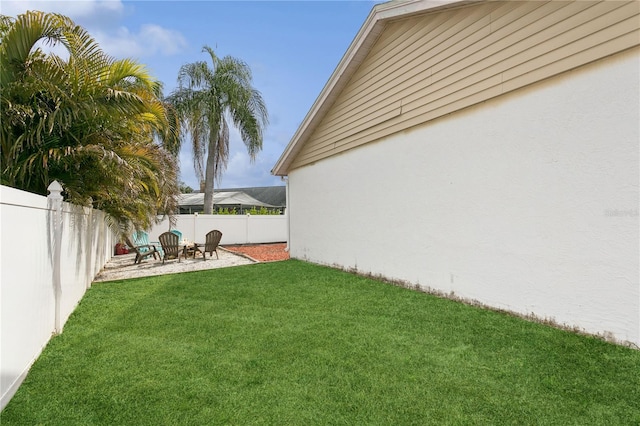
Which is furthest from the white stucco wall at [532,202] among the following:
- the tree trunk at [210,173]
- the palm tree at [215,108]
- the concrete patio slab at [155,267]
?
the tree trunk at [210,173]

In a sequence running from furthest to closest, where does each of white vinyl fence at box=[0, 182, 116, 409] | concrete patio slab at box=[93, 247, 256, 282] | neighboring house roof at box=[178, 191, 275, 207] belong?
neighboring house roof at box=[178, 191, 275, 207] → concrete patio slab at box=[93, 247, 256, 282] → white vinyl fence at box=[0, 182, 116, 409]

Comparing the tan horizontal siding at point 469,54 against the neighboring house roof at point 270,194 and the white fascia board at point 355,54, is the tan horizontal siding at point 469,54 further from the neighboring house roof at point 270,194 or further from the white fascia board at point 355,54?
the neighboring house roof at point 270,194

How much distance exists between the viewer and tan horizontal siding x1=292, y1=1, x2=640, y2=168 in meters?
3.97

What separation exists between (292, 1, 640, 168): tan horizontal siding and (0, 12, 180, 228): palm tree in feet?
14.6

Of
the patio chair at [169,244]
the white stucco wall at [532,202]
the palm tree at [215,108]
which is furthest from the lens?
the palm tree at [215,108]

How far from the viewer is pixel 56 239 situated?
451 centimetres

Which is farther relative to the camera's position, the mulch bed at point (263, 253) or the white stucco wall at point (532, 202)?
the mulch bed at point (263, 253)

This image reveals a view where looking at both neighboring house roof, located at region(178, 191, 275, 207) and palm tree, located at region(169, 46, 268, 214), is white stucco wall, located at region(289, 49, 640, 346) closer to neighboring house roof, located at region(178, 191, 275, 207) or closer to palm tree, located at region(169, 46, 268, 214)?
palm tree, located at region(169, 46, 268, 214)

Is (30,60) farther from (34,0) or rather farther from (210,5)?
(210,5)

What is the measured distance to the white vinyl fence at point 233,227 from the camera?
1791 cm

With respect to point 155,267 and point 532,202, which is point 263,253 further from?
point 532,202

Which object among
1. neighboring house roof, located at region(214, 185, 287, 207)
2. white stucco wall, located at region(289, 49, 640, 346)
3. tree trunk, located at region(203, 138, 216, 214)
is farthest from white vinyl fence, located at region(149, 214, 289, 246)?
white stucco wall, located at region(289, 49, 640, 346)

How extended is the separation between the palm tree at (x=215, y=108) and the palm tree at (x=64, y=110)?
38.4ft

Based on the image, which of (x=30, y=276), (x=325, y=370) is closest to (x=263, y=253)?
(x=30, y=276)
